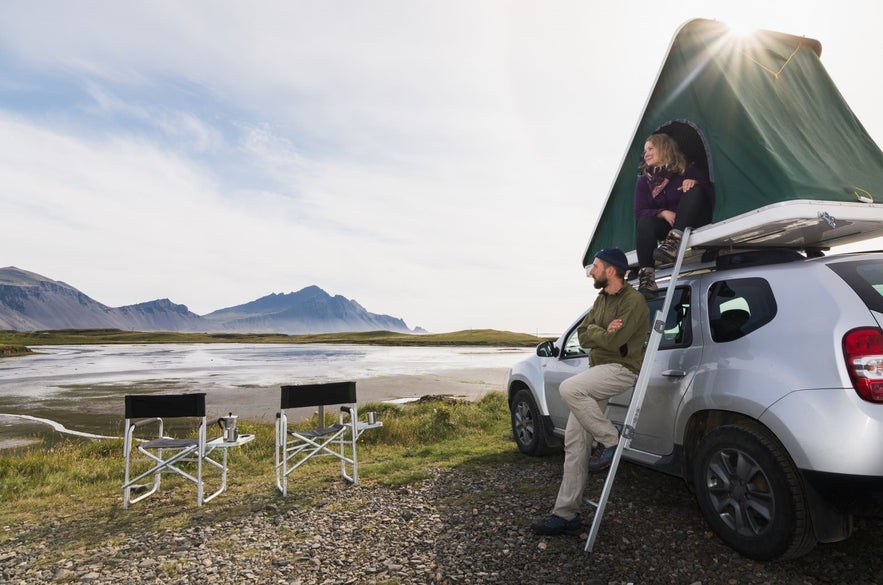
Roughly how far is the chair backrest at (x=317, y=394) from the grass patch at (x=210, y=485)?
1.02 meters

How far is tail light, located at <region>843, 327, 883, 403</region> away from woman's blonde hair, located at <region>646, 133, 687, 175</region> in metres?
2.04

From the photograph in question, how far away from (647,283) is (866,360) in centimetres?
180

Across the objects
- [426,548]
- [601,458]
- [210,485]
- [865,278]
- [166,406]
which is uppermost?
[865,278]

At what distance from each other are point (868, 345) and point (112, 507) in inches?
279

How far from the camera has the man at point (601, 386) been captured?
4.15 m

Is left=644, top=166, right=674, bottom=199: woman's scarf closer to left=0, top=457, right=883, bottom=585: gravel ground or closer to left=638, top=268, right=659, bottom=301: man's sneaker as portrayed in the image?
left=638, top=268, right=659, bottom=301: man's sneaker

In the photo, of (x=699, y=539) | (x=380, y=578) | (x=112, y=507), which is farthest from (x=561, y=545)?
(x=112, y=507)

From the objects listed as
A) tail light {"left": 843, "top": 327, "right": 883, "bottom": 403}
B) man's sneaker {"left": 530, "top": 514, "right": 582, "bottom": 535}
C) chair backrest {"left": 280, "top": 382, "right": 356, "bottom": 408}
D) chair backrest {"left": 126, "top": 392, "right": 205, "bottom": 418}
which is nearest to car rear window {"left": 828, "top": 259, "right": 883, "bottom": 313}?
tail light {"left": 843, "top": 327, "right": 883, "bottom": 403}

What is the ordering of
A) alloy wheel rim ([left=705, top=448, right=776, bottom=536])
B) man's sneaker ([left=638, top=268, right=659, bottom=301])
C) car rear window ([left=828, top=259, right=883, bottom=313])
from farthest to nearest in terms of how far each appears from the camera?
man's sneaker ([left=638, top=268, right=659, bottom=301]) < alloy wheel rim ([left=705, top=448, right=776, bottom=536]) < car rear window ([left=828, top=259, right=883, bottom=313])

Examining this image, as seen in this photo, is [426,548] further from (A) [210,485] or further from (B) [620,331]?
(A) [210,485]

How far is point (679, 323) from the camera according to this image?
4703 millimetres

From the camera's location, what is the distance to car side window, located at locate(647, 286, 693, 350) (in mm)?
4352

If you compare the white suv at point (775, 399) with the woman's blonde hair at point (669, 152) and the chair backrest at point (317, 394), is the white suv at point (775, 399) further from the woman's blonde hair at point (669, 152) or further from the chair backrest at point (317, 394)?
the chair backrest at point (317, 394)

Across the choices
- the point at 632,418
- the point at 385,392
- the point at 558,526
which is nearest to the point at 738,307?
the point at 632,418
